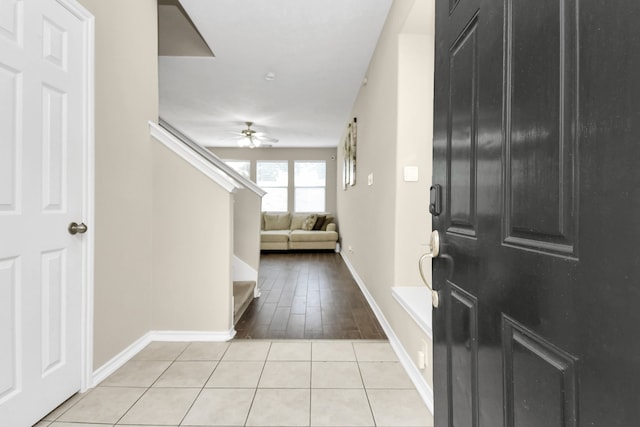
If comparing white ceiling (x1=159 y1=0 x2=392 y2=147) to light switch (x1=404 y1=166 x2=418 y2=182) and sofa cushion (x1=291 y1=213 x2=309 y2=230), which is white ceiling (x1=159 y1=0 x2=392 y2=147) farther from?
sofa cushion (x1=291 y1=213 x2=309 y2=230)

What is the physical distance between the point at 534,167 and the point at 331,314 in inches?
109

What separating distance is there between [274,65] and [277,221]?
488cm

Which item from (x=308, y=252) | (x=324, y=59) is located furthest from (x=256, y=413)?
(x=308, y=252)

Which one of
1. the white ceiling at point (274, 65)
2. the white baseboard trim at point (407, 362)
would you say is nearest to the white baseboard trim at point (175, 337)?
the white baseboard trim at point (407, 362)

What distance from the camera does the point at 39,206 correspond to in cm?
150

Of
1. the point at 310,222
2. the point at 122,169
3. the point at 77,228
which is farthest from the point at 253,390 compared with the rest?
the point at 310,222

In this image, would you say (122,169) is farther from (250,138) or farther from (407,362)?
(250,138)

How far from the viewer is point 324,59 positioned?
3.47 meters

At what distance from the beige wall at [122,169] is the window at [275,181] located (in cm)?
602

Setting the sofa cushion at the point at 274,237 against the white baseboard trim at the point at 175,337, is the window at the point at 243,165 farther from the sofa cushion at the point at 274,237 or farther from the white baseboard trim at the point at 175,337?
the white baseboard trim at the point at 175,337

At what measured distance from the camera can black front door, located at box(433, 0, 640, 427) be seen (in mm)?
409

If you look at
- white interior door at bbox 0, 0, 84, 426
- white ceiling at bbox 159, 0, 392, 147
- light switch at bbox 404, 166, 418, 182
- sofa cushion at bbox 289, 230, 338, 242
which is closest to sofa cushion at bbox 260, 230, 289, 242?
sofa cushion at bbox 289, 230, 338, 242

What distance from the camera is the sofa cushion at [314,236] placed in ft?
24.1

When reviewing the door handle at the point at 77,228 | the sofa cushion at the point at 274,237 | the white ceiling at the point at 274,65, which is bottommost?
the sofa cushion at the point at 274,237
